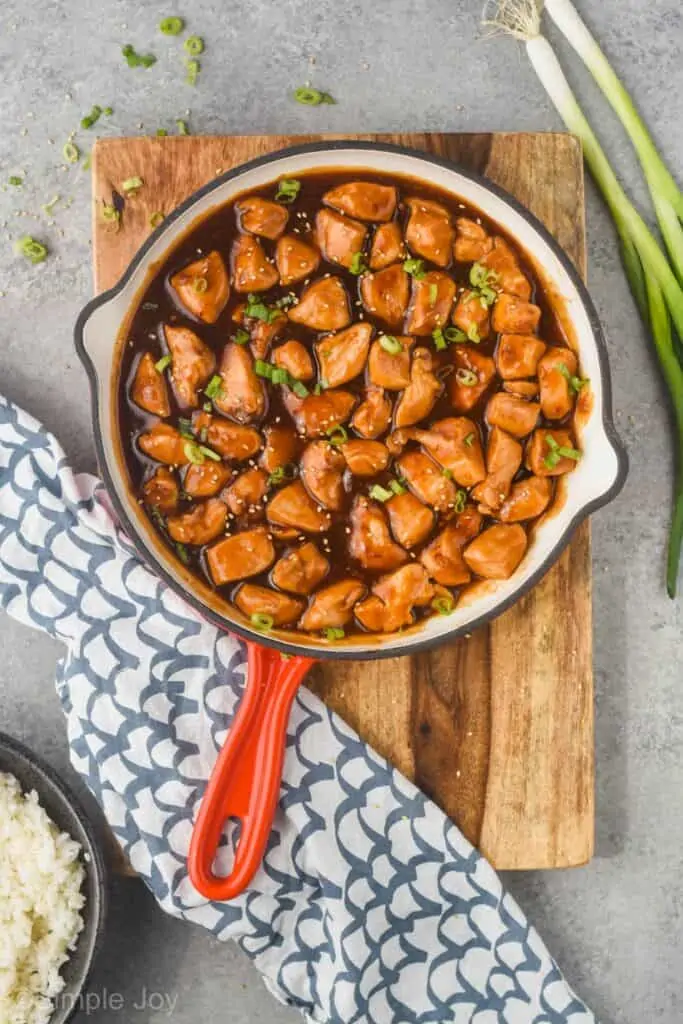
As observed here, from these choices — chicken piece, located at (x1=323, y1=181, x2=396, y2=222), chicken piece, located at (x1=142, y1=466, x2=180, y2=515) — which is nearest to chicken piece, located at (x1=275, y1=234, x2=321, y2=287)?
chicken piece, located at (x1=323, y1=181, x2=396, y2=222)

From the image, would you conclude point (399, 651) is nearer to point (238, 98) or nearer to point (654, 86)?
point (238, 98)

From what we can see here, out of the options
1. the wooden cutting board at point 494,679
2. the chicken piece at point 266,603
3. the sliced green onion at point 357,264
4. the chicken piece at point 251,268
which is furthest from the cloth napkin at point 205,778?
the sliced green onion at point 357,264

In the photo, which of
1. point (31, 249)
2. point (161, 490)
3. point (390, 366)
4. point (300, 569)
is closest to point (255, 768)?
point (300, 569)

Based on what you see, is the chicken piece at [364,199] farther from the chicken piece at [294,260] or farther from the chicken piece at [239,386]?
the chicken piece at [239,386]

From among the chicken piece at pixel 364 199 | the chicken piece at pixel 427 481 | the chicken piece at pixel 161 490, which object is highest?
the chicken piece at pixel 364 199

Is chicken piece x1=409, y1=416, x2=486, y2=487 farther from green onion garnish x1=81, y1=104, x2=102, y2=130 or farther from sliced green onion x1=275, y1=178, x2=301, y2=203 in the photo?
green onion garnish x1=81, y1=104, x2=102, y2=130
